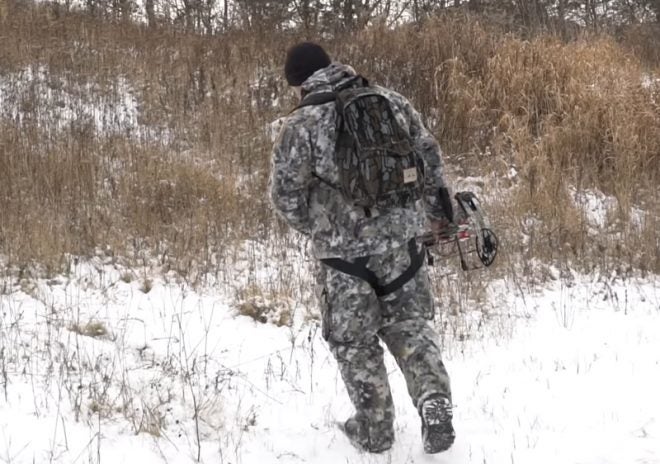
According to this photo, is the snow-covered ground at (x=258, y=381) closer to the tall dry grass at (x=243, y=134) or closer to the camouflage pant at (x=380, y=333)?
the camouflage pant at (x=380, y=333)

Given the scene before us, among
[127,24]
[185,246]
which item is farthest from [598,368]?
[127,24]

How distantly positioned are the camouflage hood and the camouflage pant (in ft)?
2.59

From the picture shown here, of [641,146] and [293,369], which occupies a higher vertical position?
[641,146]

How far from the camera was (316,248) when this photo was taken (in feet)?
10.1

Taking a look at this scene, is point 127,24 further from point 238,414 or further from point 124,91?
point 238,414

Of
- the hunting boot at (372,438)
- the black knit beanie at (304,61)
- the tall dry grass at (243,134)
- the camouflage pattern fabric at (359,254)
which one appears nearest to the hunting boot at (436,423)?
the camouflage pattern fabric at (359,254)

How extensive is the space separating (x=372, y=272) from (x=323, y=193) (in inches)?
16.5

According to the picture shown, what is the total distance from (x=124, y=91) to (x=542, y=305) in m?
6.20

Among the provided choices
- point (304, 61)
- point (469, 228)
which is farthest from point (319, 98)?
point (469, 228)

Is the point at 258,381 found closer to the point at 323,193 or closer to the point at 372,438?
the point at 372,438

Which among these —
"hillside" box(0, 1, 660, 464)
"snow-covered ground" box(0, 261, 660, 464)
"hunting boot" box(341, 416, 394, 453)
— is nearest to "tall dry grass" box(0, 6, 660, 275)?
"hillside" box(0, 1, 660, 464)

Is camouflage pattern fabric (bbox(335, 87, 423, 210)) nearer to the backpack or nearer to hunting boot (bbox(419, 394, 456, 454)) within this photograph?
the backpack

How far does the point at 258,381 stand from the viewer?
4.01 m

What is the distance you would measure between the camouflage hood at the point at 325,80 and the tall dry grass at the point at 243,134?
284 centimetres
